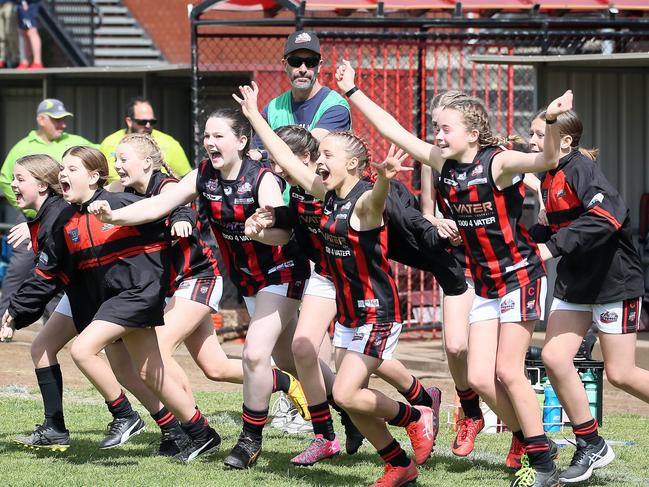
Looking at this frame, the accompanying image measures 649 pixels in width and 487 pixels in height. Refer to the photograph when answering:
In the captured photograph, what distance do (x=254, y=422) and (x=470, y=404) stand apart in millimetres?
1218

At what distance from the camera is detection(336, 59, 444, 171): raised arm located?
6426 mm

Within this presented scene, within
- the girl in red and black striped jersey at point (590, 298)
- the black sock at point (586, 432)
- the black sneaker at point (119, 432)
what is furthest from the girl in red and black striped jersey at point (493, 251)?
the black sneaker at point (119, 432)

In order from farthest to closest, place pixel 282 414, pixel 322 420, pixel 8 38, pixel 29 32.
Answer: pixel 8 38
pixel 29 32
pixel 282 414
pixel 322 420

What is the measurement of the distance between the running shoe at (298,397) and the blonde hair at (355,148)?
1.74 metres

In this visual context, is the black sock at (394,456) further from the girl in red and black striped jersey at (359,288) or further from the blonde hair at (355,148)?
the blonde hair at (355,148)

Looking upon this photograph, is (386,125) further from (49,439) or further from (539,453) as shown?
(49,439)

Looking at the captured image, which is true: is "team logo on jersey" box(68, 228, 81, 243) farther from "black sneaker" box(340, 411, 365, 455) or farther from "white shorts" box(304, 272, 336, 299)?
"black sneaker" box(340, 411, 365, 455)

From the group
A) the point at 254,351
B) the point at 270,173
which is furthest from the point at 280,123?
the point at 254,351

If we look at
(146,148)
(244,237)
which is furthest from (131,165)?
(244,237)

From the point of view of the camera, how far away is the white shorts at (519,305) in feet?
20.5

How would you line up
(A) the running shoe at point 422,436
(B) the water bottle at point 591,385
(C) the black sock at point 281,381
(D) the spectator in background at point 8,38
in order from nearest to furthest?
(A) the running shoe at point 422,436, (C) the black sock at point 281,381, (B) the water bottle at point 591,385, (D) the spectator in background at point 8,38

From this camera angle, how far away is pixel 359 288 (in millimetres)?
6332

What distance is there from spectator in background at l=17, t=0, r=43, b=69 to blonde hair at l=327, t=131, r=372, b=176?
10.9 metres

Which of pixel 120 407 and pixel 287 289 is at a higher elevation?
pixel 287 289
